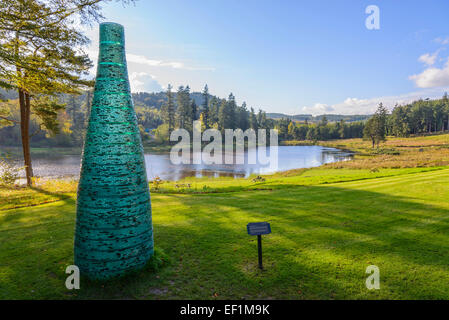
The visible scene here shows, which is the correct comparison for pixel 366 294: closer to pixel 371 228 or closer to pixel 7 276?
pixel 371 228

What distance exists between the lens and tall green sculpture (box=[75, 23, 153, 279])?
4.45m

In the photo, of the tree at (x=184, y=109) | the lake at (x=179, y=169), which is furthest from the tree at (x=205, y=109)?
the lake at (x=179, y=169)

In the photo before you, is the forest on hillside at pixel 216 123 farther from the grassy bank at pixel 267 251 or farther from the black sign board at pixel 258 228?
the black sign board at pixel 258 228

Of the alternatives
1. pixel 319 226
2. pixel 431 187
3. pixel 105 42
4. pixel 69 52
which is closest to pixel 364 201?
pixel 319 226

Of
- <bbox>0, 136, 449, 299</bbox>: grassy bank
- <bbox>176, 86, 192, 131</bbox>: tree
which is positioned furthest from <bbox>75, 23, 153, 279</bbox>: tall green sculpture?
<bbox>176, 86, 192, 131</bbox>: tree

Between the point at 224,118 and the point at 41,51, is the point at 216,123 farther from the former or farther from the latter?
the point at 41,51

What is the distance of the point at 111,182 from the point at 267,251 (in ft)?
13.0

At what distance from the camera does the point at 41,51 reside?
43.1 ft

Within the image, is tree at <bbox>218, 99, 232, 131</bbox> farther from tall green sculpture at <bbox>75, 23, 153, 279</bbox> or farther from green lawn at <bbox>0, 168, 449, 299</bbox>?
tall green sculpture at <bbox>75, 23, 153, 279</bbox>

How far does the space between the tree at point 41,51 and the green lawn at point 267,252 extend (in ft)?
19.5

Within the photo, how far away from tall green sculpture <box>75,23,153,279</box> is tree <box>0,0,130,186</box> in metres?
6.03

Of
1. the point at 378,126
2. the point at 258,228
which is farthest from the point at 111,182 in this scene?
the point at 378,126

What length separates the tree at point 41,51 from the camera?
906cm

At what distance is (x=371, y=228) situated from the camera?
23.6 ft
